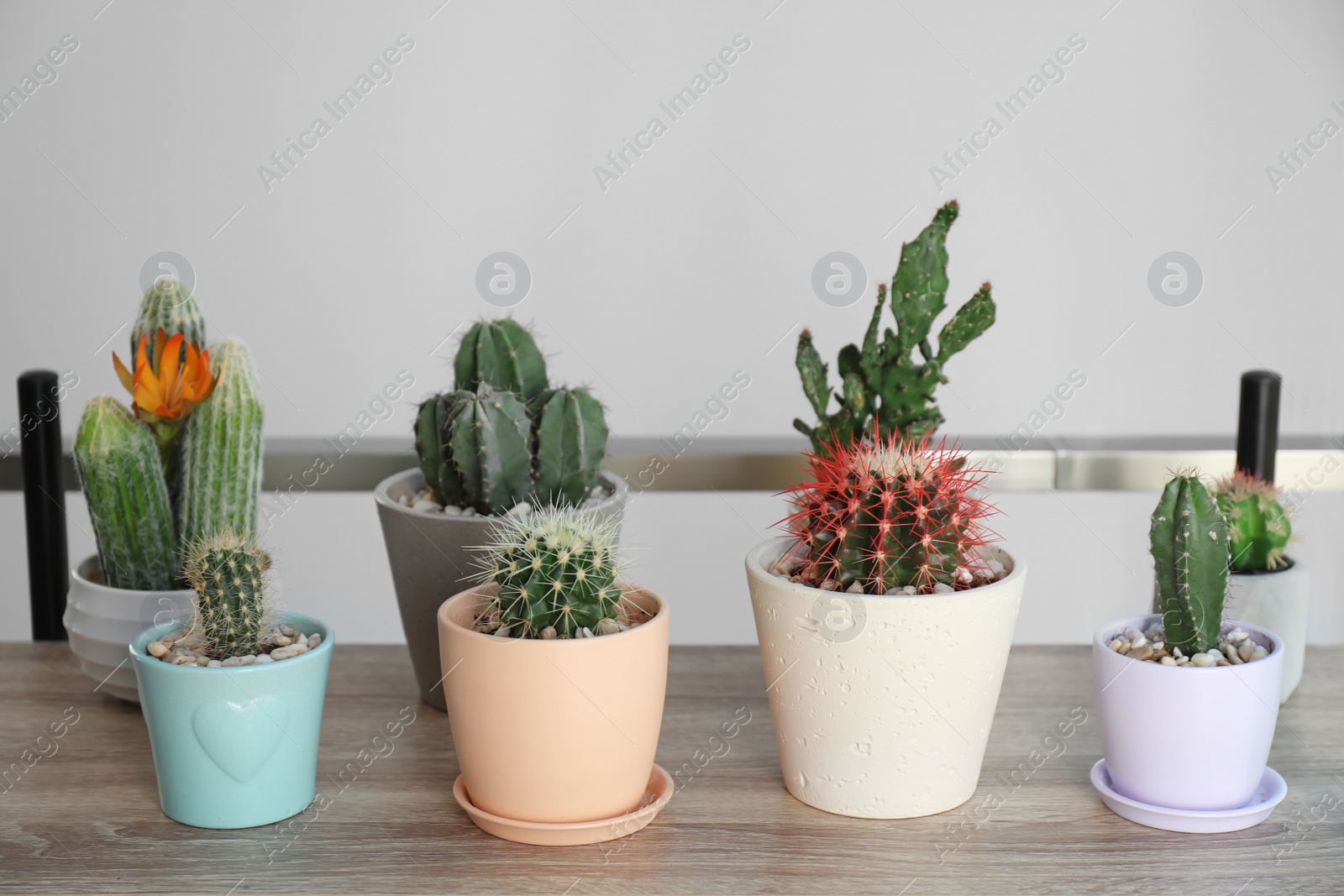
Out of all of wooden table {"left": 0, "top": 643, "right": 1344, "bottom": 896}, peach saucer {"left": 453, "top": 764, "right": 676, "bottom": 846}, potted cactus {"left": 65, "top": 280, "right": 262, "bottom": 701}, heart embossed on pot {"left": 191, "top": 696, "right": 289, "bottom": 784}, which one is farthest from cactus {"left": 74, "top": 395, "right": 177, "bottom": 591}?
peach saucer {"left": 453, "top": 764, "right": 676, "bottom": 846}

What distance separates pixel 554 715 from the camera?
28.6 inches

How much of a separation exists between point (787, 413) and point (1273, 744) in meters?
1.10

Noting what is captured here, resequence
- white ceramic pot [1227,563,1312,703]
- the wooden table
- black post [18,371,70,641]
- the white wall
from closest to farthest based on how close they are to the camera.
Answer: the wooden table, white ceramic pot [1227,563,1312,703], black post [18,371,70,641], the white wall

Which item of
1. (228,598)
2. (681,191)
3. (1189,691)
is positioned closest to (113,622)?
(228,598)

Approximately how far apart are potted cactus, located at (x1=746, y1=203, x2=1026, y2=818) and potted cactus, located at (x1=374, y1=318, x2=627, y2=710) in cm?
21

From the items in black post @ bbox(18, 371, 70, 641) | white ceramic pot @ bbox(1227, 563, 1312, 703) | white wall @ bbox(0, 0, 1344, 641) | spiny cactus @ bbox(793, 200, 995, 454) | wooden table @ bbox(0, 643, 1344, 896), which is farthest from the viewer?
white wall @ bbox(0, 0, 1344, 641)

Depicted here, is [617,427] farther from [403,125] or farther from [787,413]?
[403,125]

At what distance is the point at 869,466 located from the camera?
0.75 m

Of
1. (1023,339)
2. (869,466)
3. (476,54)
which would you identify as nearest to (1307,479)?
(1023,339)

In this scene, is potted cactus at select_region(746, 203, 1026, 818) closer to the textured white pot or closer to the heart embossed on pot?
the textured white pot

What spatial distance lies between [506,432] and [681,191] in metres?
0.96

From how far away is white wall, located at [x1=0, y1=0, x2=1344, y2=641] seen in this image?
175 cm

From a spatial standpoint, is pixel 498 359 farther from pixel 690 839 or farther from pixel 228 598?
pixel 690 839

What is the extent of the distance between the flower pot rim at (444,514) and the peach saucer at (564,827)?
0.22 m
